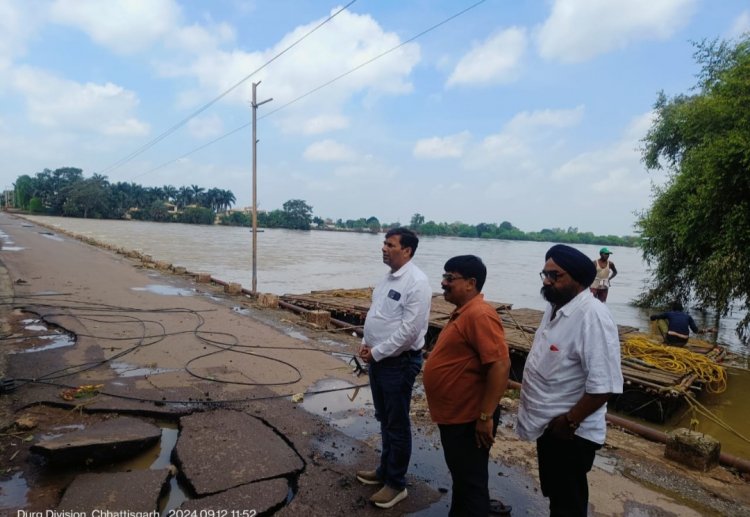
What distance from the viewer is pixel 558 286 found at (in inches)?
92.4

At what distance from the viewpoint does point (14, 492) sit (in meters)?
3.02

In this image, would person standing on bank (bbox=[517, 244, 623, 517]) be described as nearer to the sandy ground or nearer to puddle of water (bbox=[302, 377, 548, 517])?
puddle of water (bbox=[302, 377, 548, 517])

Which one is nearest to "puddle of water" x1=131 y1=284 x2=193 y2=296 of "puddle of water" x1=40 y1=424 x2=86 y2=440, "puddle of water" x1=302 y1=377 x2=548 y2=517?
"puddle of water" x1=302 y1=377 x2=548 y2=517

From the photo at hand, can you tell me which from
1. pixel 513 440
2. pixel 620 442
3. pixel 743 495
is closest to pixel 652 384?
pixel 620 442

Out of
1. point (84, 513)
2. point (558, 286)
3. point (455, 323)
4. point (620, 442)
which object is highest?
point (558, 286)

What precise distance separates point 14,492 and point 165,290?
1028 cm

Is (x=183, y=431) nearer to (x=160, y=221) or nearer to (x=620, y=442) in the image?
(x=620, y=442)

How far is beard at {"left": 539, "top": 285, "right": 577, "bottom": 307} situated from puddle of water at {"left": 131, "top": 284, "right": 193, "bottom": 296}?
11.5m

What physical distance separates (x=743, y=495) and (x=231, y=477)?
416 centimetres

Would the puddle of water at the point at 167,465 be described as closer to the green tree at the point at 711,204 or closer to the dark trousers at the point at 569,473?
the dark trousers at the point at 569,473

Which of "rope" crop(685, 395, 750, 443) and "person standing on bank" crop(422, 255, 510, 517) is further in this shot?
"rope" crop(685, 395, 750, 443)

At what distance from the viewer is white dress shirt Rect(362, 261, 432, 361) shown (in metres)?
2.96

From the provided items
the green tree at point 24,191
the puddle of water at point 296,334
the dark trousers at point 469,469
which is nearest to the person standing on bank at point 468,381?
the dark trousers at point 469,469

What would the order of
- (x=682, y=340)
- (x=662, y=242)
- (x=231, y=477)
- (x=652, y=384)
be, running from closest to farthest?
(x=231, y=477) < (x=652, y=384) < (x=682, y=340) < (x=662, y=242)
